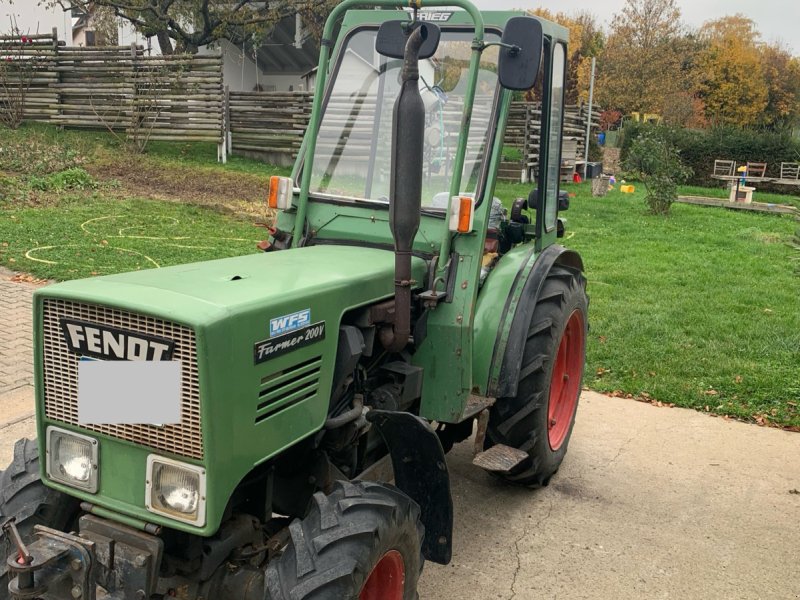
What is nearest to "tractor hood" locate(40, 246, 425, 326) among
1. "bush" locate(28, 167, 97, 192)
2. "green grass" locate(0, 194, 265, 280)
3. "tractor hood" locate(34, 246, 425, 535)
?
"tractor hood" locate(34, 246, 425, 535)

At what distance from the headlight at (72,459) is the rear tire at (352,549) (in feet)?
2.12

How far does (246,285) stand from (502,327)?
147cm

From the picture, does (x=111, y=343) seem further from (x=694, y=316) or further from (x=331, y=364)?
(x=694, y=316)

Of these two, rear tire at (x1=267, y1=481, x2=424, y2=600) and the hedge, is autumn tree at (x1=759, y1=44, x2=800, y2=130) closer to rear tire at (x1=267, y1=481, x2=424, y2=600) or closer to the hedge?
the hedge

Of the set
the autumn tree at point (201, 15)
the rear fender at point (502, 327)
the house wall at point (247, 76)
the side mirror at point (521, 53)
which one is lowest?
the rear fender at point (502, 327)

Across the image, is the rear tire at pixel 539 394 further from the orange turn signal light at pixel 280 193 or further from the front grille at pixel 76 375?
the front grille at pixel 76 375

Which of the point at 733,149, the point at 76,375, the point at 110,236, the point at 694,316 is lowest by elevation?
the point at 694,316

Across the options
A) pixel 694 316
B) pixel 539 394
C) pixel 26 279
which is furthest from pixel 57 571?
pixel 694 316

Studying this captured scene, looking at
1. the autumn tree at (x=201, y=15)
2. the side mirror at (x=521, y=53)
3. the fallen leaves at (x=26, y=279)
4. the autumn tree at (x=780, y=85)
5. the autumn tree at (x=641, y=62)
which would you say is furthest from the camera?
the autumn tree at (x=780, y=85)

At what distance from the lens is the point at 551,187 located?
4363 millimetres

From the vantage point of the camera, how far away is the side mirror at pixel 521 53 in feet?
10.1

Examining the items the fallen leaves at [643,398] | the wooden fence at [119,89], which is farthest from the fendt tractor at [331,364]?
the wooden fence at [119,89]

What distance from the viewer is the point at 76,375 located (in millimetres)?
2480

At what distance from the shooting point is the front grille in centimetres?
229
